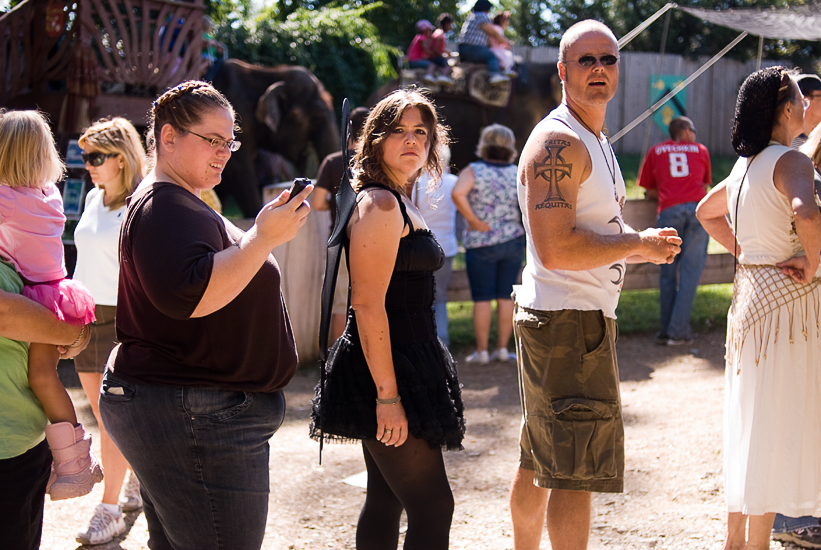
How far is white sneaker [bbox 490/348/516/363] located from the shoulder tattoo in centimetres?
452

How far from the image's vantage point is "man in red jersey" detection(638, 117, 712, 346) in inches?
282

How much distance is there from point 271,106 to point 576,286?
24.8ft

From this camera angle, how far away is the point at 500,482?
4.19 m

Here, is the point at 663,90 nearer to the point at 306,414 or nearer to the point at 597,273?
the point at 306,414

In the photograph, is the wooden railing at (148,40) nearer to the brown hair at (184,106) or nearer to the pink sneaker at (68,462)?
the pink sneaker at (68,462)

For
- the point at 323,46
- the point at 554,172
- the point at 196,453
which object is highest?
the point at 323,46

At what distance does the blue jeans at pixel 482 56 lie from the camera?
10414 millimetres

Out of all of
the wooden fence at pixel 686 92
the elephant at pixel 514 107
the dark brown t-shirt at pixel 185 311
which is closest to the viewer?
the dark brown t-shirt at pixel 185 311

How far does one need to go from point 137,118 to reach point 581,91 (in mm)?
6334

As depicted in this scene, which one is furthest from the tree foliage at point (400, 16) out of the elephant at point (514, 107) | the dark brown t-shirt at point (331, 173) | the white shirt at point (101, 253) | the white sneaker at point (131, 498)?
the white sneaker at point (131, 498)

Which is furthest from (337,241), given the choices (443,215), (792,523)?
(443,215)

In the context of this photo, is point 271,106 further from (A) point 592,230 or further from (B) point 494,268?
(A) point 592,230

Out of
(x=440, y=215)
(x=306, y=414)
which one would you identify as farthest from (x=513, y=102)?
(x=306, y=414)

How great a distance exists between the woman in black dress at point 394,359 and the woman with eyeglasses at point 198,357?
0.38 metres
